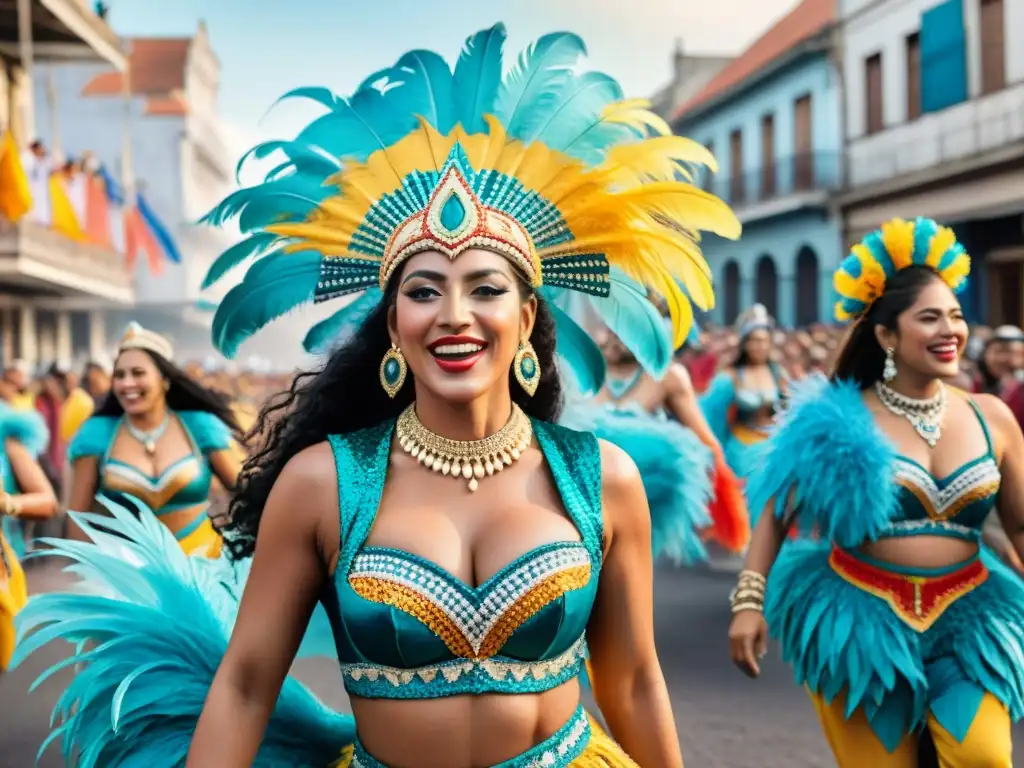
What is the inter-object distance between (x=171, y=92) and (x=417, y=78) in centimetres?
5580

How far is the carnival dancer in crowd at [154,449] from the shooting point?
5.88 meters

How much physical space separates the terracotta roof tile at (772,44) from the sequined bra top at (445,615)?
85.9 feet

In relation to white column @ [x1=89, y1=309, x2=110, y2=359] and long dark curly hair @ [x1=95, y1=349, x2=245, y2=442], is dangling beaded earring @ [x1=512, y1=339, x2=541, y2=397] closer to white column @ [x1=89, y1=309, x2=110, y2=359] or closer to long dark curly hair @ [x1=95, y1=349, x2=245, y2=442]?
long dark curly hair @ [x1=95, y1=349, x2=245, y2=442]

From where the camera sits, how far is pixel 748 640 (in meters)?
3.91

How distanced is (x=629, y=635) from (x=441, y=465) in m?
0.55

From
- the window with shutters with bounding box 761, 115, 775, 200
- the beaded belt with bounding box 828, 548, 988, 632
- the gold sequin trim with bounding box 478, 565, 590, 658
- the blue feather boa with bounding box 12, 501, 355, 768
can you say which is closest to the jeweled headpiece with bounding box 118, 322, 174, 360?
the blue feather boa with bounding box 12, 501, 355, 768

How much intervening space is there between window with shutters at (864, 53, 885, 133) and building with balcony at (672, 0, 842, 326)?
1.29 metres

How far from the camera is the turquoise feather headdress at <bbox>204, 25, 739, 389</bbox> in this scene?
2.73 meters

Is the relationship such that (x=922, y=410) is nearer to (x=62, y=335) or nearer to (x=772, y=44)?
(x=772, y=44)

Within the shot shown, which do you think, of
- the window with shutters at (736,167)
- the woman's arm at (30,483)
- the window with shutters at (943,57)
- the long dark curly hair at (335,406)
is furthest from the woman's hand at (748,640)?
the window with shutters at (736,167)

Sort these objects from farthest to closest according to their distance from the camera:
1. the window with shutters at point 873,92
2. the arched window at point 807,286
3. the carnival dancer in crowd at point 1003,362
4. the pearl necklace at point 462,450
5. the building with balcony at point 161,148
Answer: the building with balcony at point 161,148
the arched window at point 807,286
the window with shutters at point 873,92
the carnival dancer in crowd at point 1003,362
the pearl necklace at point 462,450

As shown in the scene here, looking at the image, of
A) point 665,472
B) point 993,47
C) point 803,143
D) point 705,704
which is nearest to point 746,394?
point 705,704

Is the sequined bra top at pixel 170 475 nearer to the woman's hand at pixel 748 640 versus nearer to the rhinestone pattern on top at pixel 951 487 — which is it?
the woman's hand at pixel 748 640

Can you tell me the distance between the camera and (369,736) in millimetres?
2473
